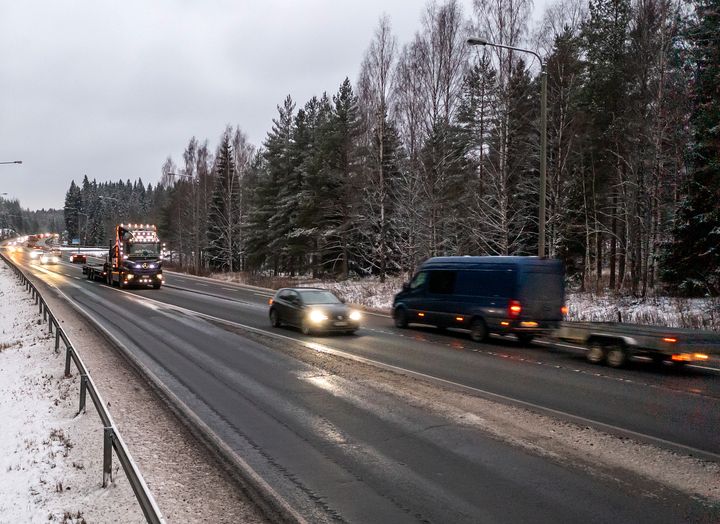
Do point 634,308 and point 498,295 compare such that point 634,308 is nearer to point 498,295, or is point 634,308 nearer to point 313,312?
point 498,295

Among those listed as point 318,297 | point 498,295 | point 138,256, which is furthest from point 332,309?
point 138,256

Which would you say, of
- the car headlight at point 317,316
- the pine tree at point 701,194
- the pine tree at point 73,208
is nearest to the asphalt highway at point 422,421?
the car headlight at point 317,316

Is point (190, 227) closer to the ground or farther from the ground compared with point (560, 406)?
farther from the ground

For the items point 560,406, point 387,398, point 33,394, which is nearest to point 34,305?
point 33,394

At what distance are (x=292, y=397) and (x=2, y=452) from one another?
4254mm

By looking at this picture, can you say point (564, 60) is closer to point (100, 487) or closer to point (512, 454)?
point (512, 454)

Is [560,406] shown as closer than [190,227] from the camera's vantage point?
Yes

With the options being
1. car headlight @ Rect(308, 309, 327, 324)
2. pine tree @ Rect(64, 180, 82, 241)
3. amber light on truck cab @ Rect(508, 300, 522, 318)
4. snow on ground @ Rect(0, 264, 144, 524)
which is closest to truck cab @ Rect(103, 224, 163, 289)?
car headlight @ Rect(308, 309, 327, 324)

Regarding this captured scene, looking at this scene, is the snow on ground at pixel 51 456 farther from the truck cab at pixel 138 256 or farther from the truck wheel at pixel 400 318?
the truck cab at pixel 138 256

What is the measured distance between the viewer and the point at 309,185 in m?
44.5

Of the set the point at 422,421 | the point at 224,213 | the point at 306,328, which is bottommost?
the point at 422,421

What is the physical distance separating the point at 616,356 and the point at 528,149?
58.2 feet

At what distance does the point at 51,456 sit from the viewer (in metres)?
7.23

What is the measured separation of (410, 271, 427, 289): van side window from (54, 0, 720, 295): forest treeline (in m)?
7.26
